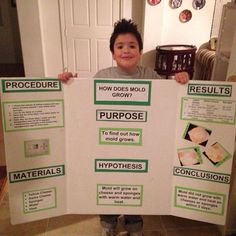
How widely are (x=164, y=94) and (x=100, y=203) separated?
24.4 inches

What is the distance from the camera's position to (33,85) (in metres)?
1.13

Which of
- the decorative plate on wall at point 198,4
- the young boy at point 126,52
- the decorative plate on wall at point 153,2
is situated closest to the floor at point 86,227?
the young boy at point 126,52

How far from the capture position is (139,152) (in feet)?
4.10

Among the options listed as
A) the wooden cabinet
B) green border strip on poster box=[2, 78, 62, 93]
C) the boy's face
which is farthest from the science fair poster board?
the wooden cabinet

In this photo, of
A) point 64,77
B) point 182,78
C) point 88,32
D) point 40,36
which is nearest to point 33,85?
point 64,77

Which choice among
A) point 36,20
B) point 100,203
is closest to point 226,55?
point 100,203

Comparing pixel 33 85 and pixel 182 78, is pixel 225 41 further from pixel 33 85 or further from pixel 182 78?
pixel 33 85

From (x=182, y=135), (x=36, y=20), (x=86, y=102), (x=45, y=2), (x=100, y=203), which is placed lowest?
(x=100, y=203)

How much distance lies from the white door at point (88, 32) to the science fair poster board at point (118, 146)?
9.41 feet

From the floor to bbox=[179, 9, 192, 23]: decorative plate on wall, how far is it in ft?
9.66

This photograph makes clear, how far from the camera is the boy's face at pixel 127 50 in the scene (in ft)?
4.29

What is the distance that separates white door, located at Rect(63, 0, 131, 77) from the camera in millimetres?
3742

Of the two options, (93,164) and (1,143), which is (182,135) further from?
(1,143)

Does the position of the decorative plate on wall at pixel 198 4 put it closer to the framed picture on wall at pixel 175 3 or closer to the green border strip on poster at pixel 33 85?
the framed picture on wall at pixel 175 3
